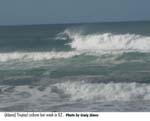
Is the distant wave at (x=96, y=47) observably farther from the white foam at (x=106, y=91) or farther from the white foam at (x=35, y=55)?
the white foam at (x=106, y=91)

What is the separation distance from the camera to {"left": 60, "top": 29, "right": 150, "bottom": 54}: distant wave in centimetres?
1988

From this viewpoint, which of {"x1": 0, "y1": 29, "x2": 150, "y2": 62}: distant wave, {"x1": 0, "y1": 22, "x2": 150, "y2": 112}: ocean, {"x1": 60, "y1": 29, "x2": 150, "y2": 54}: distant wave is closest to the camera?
{"x1": 0, "y1": 22, "x2": 150, "y2": 112}: ocean

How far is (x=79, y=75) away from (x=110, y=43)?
8561 millimetres

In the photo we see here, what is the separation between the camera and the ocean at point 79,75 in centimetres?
891

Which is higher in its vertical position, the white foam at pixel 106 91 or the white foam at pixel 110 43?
the white foam at pixel 110 43

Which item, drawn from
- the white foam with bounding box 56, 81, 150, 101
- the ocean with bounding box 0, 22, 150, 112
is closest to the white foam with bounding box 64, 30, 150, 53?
the ocean with bounding box 0, 22, 150, 112

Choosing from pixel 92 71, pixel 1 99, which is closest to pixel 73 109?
pixel 1 99

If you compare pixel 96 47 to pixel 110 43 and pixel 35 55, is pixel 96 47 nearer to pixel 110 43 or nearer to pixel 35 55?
pixel 110 43

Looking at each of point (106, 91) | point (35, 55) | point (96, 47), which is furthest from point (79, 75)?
point (96, 47)

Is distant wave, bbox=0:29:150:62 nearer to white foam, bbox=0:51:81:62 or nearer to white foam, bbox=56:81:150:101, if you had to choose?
white foam, bbox=0:51:81:62

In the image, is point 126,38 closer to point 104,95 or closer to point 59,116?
point 104,95

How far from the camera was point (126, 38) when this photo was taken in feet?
75.3

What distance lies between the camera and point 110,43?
2170 centimetres

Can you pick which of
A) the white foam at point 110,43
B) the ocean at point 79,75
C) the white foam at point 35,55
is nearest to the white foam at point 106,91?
the ocean at point 79,75
